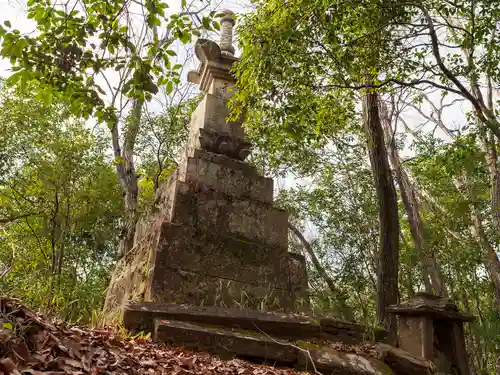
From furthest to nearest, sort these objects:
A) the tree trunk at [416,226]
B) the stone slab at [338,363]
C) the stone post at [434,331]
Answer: the tree trunk at [416,226]
the stone post at [434,331]
the stone slab at [338,363]

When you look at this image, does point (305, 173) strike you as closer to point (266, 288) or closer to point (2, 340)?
point (266, 288)

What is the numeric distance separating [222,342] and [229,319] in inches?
18.5

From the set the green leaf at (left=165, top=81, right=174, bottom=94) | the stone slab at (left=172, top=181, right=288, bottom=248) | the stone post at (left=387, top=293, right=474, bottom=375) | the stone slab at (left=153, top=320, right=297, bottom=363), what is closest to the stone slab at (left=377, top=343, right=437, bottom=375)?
the stone post at (left=387, top=293, right=474, bottom=375)

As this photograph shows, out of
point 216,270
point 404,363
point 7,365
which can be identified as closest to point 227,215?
point 216,270

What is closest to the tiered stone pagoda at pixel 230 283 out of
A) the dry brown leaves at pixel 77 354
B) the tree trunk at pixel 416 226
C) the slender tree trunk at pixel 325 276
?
the dry brown leaves at pixel 77 354

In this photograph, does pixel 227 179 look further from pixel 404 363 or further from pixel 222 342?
pixel 404 363

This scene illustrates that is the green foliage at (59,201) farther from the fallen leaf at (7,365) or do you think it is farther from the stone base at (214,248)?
the fallen leaf at (7,365)

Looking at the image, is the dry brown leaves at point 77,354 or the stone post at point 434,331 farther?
the stone post at point 434,331

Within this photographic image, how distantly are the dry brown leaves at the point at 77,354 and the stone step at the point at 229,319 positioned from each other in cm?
53

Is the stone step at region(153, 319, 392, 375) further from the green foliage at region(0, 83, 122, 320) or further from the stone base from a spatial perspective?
the green foliage at region(0, 83, 122, 320)

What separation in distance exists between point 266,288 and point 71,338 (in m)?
3.30

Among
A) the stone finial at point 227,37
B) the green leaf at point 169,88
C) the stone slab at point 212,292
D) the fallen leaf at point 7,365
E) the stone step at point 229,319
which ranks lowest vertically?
the fallen leaf at point 7,365

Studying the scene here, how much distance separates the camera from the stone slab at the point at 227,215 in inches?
241

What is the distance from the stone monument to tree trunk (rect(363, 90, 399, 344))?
272 centimetres
